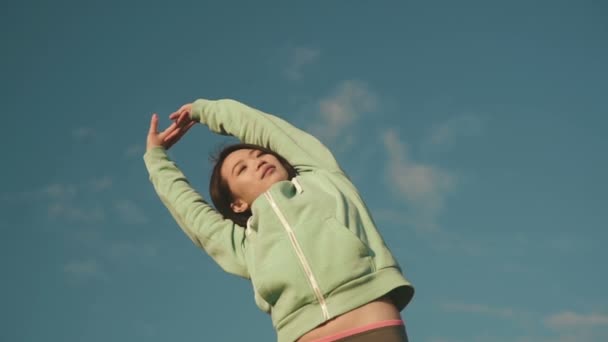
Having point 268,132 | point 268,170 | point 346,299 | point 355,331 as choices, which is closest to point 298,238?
point 346,299

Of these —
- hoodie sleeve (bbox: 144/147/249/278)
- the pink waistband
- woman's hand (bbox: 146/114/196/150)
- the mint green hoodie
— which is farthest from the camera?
woman's hand (bbox: 146/114/196/150)

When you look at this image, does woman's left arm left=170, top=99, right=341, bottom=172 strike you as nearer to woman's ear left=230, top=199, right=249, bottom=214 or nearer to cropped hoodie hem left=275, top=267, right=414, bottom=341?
woman's ear left=230, top=199, right=249, bottom=214

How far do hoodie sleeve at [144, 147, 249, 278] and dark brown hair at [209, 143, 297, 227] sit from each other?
0.24 feet

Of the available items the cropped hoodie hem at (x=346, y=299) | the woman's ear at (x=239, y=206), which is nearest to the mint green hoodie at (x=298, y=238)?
the cropped hoodie hem at (x=346, y=299)

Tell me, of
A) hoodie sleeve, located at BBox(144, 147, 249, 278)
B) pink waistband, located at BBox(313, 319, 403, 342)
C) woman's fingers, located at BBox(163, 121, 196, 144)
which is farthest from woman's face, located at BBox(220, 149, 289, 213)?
pink waistband, located at BBox(313, 319, 403, 342)

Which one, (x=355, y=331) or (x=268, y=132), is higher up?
(x=268, y=132)

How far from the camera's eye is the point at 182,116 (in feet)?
13.7

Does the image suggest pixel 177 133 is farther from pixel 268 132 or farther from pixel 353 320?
pixel 353 320

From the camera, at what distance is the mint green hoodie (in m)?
2.89

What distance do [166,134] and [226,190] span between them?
0.72m

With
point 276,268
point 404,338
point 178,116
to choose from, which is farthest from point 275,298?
point 178,116

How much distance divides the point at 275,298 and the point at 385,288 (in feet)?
1.62

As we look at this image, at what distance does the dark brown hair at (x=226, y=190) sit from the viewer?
3648 mm

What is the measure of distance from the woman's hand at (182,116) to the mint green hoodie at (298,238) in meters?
0.42
